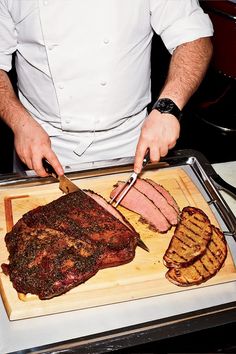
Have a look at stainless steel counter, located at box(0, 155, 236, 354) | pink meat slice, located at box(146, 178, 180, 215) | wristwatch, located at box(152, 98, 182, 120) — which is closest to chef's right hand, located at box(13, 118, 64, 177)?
pink meat slice, located at box(146, 178, 180, 215)

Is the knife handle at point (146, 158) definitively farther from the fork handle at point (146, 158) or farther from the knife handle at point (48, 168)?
the knife handle at point (48, 168)

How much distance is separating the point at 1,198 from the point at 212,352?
137 centimetres

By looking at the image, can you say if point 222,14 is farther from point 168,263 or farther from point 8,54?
point 168,263

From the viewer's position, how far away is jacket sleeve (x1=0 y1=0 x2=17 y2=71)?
256cm

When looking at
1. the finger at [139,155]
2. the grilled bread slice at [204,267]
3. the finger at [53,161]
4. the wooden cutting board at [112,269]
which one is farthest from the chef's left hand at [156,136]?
the grilled bread slice at [204,267]

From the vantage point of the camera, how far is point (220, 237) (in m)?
2.18

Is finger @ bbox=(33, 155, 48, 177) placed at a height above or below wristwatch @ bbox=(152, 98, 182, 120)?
below

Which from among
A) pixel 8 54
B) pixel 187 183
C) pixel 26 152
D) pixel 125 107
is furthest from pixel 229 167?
pixel 8 54

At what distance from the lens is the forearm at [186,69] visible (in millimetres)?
2506

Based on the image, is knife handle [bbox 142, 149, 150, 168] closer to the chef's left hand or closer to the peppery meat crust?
the chef's left hand

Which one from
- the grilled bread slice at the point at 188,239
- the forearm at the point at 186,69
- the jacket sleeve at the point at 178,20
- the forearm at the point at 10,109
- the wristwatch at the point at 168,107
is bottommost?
the grilled bread slice at the point at 188,239

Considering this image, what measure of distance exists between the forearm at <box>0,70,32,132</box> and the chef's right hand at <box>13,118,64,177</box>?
0.04 m

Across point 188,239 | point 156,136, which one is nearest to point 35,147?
point 156,136

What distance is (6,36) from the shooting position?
8.52 feet
